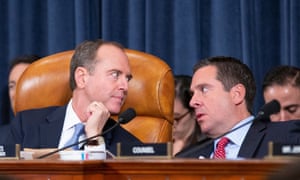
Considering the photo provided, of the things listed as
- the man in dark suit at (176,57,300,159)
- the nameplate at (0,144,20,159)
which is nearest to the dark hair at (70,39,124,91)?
the man in dark suit at (176,57,300,159)

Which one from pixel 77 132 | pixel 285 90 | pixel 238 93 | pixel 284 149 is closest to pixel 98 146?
pixel 77 132

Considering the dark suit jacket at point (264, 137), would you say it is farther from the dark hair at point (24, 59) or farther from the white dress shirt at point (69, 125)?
the dark hair at point (24, 59)

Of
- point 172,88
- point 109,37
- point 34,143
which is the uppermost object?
point 109,37

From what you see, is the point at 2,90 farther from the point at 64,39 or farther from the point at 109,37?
the point at 109,37

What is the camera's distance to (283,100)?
10.0 feet

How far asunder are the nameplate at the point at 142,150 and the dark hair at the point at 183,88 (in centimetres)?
165

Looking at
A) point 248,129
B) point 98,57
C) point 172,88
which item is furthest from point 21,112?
point 248,129

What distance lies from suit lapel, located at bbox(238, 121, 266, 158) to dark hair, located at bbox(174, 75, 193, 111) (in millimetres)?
947

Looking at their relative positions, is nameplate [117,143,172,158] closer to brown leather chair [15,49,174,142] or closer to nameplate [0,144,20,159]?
nameplate [0,144,20,159]

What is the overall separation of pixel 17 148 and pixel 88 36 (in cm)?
201

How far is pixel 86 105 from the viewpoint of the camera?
285cm

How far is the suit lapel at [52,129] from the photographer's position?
277 centimetres

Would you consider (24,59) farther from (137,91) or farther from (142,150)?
(142,150)

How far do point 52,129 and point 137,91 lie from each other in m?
0.39
